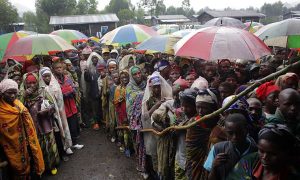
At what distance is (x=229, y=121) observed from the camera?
7.66 feet

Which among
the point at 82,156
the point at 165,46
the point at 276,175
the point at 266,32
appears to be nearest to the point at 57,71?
the point at 82,156

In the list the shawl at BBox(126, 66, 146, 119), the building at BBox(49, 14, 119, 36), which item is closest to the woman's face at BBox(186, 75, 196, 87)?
the shawl at BBox(126, 66, 146, 119)

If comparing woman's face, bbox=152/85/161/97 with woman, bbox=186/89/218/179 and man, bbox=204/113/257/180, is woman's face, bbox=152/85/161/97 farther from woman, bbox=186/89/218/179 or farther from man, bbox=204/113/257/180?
man, bbox=204/113/257/180

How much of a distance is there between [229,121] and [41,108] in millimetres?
3653

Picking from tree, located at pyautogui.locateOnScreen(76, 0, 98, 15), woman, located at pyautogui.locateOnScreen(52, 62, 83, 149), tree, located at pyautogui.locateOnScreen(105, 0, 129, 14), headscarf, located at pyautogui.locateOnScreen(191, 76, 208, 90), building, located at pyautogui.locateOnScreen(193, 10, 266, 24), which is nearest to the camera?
headscarf, located at pyautogui.locateOnScreen(191, 76, 208, 90)

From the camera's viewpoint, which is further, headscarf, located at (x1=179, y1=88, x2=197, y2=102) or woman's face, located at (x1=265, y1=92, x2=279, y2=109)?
headscarf, located at (x1=179, y1=88, x2=197, y2=102)

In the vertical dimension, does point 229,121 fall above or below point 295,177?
above

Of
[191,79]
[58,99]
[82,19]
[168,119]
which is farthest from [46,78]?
[82,19]

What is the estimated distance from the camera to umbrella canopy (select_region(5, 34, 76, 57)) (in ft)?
17.1

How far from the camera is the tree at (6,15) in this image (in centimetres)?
3055

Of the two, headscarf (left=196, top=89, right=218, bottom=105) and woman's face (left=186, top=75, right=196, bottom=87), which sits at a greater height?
headscarf (left=196, top=89, right=218, bottom=105)

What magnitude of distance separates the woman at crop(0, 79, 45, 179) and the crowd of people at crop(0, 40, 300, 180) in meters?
0.01

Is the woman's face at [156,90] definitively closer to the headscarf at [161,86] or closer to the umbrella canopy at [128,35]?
the headscarf at [161,86]

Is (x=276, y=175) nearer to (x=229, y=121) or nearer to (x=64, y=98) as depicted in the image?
(x=229, y=121)
